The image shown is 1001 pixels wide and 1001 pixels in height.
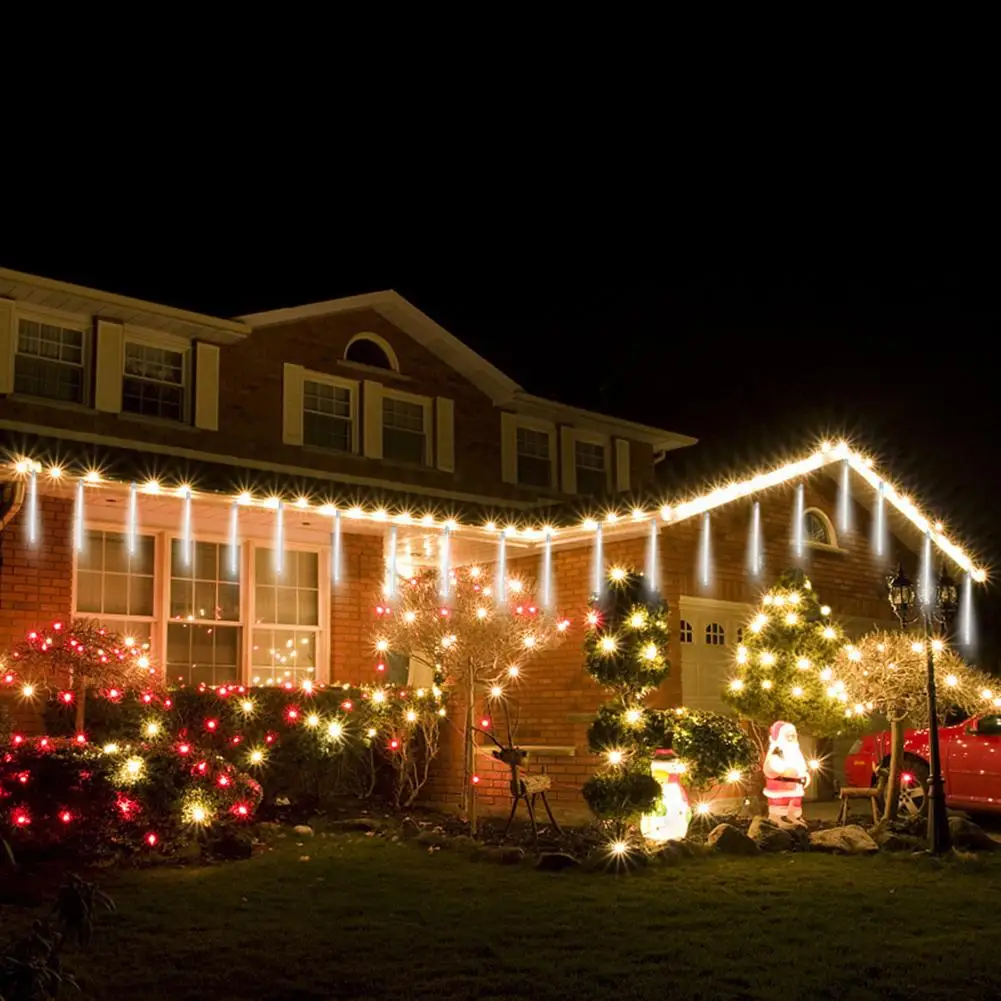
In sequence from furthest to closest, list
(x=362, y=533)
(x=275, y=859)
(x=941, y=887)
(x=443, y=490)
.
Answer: (x=443, y=490) < (x=362, y=533) < (x=275, y=859) < (x=941, y=887)

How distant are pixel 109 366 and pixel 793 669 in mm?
9168

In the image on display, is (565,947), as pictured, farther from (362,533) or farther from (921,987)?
(362,533)

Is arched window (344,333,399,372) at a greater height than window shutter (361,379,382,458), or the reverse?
arched window (344,333,399,372)

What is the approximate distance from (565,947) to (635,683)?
486 centimetres

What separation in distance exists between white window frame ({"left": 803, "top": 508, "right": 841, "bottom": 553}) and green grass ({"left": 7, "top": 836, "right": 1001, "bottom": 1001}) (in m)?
6.30

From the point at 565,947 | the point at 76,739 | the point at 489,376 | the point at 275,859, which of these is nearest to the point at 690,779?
the point at 275,859

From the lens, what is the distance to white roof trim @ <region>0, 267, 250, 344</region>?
14484 millimetres

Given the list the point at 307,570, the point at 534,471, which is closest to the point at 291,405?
the point at 307,570

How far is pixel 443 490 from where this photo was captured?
1842 centimetres

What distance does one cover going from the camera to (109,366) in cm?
1523

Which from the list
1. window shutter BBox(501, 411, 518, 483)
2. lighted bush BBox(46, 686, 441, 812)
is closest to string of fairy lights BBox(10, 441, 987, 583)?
lighted bush BBox(46, 686, 441, 812)

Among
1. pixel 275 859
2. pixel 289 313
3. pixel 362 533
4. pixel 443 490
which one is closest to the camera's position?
pixel 275 859

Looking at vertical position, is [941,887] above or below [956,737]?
below

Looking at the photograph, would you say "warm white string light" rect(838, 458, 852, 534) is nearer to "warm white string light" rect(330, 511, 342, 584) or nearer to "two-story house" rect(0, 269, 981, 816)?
"two-story house" rect(0, 269, 981, 816)
